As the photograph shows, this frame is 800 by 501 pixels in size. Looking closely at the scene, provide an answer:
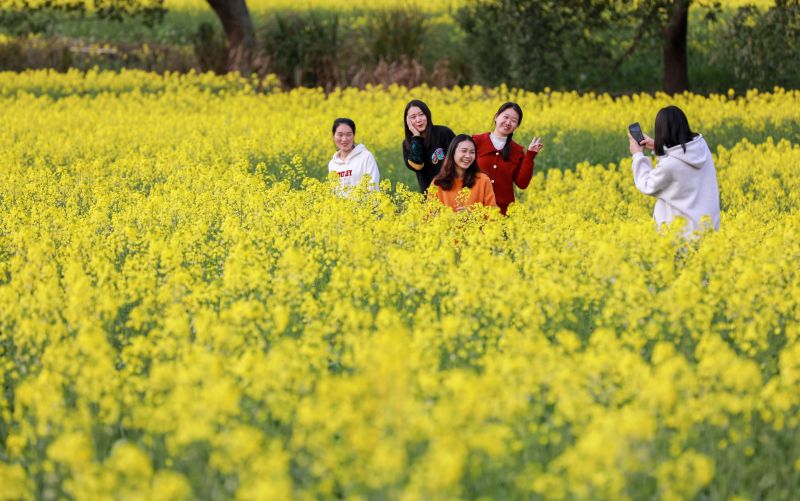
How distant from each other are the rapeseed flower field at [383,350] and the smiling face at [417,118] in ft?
2.27

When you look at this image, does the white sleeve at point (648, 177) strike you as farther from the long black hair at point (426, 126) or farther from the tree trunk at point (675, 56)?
the tree trunk at point (675, 56)

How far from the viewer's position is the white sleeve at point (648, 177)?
7.78 metres

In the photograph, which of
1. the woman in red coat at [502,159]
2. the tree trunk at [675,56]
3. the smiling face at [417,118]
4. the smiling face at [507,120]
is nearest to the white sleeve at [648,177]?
the woman in red coat at [502,159]

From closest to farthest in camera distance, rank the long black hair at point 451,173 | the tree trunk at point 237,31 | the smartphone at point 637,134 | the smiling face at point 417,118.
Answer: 1. the smartphone at point 637,134
2. the long black hair at point 451,173
3. the smiling face at point 417,118
4. the tree trunk at point 237,31

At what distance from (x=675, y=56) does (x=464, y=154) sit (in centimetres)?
1662

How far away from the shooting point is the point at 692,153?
7.75 meters

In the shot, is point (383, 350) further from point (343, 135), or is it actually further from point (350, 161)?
point (350, 161)

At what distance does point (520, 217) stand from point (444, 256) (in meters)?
2.14

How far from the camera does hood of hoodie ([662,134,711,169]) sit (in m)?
7.72

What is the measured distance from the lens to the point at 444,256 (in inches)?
251

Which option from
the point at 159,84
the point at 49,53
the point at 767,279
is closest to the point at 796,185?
the point at 767,279

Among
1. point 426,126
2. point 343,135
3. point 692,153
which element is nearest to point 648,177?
point 692,153

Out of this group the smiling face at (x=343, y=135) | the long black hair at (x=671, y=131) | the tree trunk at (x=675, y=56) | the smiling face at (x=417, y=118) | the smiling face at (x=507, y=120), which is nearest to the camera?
the long black hair at (x=671, y=131)

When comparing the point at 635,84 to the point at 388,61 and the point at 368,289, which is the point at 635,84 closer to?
the point at 388,61
